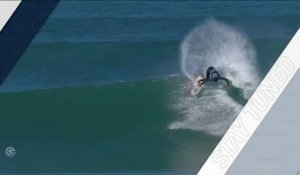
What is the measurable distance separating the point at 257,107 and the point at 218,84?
4.88 meters

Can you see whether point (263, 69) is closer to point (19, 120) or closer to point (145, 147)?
point (145, 147)

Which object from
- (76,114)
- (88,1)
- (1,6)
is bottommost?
(76,114)

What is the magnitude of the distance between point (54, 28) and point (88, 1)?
0.68 meters

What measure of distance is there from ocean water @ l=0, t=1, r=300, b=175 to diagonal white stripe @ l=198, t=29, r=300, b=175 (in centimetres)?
213

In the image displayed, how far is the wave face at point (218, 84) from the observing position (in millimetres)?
10211

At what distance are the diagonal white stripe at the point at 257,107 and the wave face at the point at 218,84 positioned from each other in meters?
3.95

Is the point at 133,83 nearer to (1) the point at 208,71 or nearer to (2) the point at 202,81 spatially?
(2) the point at 202,81

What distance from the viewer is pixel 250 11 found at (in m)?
13.0

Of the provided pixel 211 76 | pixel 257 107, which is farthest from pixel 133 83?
pixel 257 107

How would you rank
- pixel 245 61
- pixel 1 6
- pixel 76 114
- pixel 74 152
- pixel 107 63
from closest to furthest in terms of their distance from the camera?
pixel 1 6 → pixel 74 152 → pixel 245 61 → pixel 76 114 → pixel 107 63

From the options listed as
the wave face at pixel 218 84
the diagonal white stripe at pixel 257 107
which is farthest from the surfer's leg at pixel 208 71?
the diagonal white stripe at pixel 257 107

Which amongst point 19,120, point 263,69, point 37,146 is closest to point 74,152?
point 37,146

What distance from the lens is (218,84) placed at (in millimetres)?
10562

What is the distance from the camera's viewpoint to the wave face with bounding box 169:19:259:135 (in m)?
10.2
